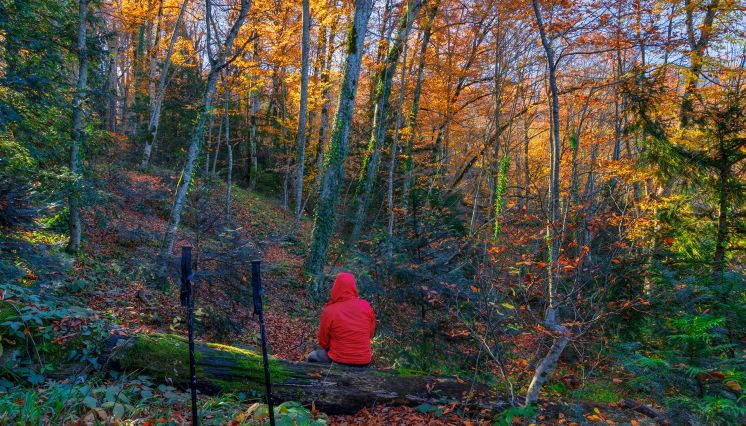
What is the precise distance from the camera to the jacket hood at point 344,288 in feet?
16.5

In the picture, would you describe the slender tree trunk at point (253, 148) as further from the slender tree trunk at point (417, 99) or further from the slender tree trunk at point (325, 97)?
the slender tree trunk at point (417, 99)

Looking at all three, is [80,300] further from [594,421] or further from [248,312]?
[594,421]

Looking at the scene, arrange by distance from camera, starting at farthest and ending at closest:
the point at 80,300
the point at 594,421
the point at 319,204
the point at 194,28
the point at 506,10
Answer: the point at 194,28 < the point at 506,10 < the point at 319,204 < the point at 80,300 < the point at 594,421

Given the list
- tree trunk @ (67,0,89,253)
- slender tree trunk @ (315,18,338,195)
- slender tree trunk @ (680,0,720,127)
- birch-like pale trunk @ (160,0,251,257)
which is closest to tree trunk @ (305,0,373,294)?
birch-like pale trunk @ (160,0,251,257)

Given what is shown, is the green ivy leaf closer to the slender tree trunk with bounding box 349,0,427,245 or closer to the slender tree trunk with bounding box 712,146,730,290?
the slender tree trunk with bounding box 712,146,730,290

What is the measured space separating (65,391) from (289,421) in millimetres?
1892

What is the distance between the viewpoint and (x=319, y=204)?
1112 centimetres

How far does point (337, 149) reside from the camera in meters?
11.0

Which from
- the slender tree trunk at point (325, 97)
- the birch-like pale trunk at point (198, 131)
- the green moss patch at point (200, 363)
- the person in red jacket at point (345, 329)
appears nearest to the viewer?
the green moss patch at point (200, 363)

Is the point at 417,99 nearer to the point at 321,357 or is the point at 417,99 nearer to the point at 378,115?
the point at 378,115

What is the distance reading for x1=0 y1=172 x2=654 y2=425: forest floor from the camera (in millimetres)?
3900

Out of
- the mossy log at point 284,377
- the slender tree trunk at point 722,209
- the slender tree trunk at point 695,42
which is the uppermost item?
the slender tree trunk at point 695,42

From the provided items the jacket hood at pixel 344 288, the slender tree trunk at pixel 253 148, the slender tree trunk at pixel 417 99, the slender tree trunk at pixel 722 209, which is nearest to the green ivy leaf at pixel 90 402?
the jacket hood at pixel 344 288

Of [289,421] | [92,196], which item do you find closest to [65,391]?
[289,421]
